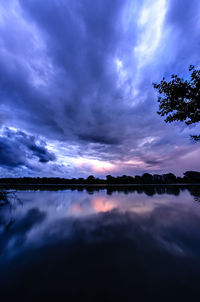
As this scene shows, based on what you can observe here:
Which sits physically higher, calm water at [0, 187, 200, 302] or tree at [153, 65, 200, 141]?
tree at [153, 65, 200, 141]

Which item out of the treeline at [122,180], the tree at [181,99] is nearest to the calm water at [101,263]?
the tree at [181,99]

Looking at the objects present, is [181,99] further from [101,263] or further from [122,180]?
[122,180]

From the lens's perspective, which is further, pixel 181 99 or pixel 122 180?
pixel 122 180

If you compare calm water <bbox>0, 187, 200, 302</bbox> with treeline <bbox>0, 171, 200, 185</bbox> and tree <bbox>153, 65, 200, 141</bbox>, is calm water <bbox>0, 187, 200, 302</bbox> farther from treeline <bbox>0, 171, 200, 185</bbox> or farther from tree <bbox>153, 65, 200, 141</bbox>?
treeline <bbox>0, 171, 200, 185</bbox>

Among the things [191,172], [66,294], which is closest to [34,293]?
[66,294]

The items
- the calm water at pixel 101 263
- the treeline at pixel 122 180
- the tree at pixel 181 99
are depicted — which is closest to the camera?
the calm water at pixel 101 263

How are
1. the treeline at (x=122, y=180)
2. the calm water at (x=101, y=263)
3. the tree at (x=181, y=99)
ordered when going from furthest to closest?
the treeline at (x=122, y=180) < the tree at (x=181, y=99) < the calm water at (x=101, y=263)

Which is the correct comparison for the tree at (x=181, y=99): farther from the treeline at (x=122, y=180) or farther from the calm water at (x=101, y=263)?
the treeline at (x=122, y=180)

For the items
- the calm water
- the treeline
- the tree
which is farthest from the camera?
the treeline

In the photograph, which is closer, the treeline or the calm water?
the calm water

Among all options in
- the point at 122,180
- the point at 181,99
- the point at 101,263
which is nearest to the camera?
the point at 101,263

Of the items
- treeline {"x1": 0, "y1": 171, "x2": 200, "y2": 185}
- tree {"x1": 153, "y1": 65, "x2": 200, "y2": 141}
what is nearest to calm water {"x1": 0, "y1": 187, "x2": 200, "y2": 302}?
tree {"x1": 153, "y1": 65, "x2": 200, "y2": 141}

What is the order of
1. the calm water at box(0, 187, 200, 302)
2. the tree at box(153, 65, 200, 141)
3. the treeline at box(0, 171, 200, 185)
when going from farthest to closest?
the treeline at box(0, 171, 200, 185) → the tree at box(153, 65, 200, 141) → the calm water at box(0, 187, 200, 302)

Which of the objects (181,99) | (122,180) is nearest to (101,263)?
(181,99)
